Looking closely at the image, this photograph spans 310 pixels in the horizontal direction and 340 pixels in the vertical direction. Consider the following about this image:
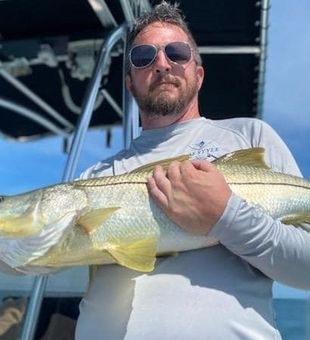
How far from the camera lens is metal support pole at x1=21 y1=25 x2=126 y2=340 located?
4176mm

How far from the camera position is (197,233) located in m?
2.01

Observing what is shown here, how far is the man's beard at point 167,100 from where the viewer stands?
2457 millimetres

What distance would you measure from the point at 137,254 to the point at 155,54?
0.81 m

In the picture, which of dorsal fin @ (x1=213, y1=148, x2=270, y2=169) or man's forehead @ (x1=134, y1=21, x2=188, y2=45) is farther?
man's forehead @ (x1=134, y1=21, x2=188, y2=45)

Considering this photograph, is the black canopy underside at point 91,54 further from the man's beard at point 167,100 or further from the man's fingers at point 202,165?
the man's fingers at point 202,165

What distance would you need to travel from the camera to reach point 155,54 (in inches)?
97.6

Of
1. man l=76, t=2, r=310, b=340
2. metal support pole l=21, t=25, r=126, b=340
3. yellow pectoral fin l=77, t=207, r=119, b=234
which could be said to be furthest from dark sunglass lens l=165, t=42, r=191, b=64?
metal support pole l=21, t=25, r=126, b=340

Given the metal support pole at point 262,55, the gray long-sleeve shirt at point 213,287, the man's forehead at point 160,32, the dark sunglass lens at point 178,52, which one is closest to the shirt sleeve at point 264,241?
the gray long-sleeve shirt at point 213,287

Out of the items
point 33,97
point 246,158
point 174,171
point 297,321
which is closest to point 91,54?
point 33,97

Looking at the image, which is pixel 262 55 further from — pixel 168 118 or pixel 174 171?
pixel 174 171

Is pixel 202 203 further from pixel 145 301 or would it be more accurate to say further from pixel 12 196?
pixel 12 196

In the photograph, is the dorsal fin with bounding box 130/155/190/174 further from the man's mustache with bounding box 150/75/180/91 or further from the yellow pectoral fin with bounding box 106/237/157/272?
the man's mustache with bounding box 150/75/180/91

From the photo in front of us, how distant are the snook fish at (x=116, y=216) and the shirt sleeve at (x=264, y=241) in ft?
0.34

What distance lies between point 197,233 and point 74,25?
3.78 meters
